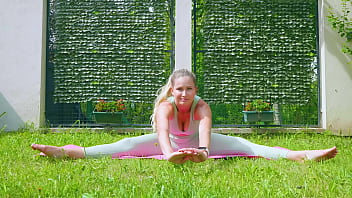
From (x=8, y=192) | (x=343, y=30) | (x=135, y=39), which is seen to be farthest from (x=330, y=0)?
(x=8, y=192)

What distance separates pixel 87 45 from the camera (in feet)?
18.4

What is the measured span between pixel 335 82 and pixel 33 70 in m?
5.08

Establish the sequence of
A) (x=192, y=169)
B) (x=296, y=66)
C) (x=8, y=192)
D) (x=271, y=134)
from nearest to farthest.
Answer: (x=8, y=192)
(x=192, y=169)
(x=271, y=134)
(x=296, y=66)

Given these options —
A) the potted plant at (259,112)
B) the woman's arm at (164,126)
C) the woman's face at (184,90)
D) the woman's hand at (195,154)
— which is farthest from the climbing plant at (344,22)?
the woman's hand at (195,154)

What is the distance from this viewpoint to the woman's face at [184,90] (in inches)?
105

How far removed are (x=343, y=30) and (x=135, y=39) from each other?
3472mm

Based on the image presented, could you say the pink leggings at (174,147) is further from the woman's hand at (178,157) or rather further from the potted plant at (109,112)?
the potted plant at (109,112)

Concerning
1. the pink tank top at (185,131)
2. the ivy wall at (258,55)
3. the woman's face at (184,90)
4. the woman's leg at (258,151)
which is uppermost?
the ivy wall at (258,55)

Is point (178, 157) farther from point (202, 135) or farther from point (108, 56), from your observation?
point (108, 56)

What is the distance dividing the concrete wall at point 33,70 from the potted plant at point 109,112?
1.00 metres

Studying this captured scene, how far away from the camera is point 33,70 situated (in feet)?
17.9

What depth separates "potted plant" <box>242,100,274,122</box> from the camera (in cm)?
531

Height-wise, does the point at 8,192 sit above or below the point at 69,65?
below

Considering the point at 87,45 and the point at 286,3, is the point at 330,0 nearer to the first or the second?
the point at 286,3
